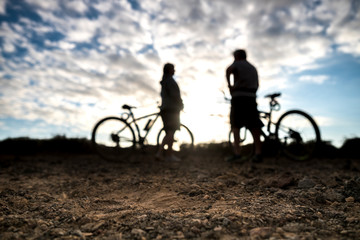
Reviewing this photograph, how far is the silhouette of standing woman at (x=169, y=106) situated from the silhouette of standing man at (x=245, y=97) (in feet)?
4.13

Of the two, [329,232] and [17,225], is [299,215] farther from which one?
[17,225]

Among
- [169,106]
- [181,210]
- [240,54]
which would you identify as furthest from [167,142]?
[181,210]

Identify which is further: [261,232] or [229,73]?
[229,73]

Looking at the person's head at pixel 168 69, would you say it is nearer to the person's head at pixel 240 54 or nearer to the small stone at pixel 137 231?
the person's head at pixel 240 54

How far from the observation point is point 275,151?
5398 millimetres

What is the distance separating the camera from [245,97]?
4898 millimetres

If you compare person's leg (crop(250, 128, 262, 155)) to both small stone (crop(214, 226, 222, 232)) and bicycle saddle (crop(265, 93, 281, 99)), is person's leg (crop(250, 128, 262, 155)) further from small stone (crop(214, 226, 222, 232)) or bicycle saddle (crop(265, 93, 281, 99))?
small stone (crop(214, 226, 222, 232))

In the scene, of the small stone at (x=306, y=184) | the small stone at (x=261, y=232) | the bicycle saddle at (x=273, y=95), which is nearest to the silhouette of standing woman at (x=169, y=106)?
the bicycle saddle at (x=273, y=95)

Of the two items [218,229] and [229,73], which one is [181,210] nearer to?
[218,229]

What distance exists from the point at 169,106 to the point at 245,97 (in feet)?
5.59

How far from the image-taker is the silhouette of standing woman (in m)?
5.58

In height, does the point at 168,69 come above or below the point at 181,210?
above

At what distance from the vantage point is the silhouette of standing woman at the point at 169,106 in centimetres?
558

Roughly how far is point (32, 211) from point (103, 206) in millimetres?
641
